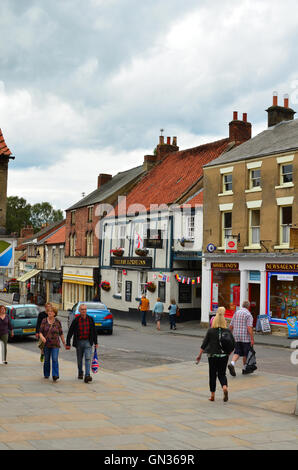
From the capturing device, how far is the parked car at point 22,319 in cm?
2197

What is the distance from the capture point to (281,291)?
25531 millimetres

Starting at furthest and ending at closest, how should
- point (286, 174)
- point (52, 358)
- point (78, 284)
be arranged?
point (78, 284) → point (286, 174) → point (52, 358)

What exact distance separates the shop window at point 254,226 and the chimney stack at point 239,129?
902 centimetres

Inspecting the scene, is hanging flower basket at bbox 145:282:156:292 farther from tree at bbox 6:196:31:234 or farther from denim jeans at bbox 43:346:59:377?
tree at bbox 6:196:31:234

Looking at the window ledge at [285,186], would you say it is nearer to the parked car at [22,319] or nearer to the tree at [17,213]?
the parked car at [22,319]

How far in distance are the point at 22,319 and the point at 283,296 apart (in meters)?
12.2

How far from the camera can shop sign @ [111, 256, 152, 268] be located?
3409 centimetres

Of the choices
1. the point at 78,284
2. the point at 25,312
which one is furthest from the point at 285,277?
the point at 78,284

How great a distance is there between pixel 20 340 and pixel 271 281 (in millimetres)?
12114

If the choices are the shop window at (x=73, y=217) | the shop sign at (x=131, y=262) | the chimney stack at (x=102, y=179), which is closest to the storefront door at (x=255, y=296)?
the shop sign at (x=131, y=262)

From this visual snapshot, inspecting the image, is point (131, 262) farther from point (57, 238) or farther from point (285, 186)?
point (57, 238)

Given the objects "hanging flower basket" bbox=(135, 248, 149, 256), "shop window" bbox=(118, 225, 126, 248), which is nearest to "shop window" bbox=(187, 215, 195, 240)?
"hanging flower basket" bbox=(135, 248, 149, 256)

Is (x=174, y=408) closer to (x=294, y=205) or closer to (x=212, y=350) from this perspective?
(x=212, y=350)
